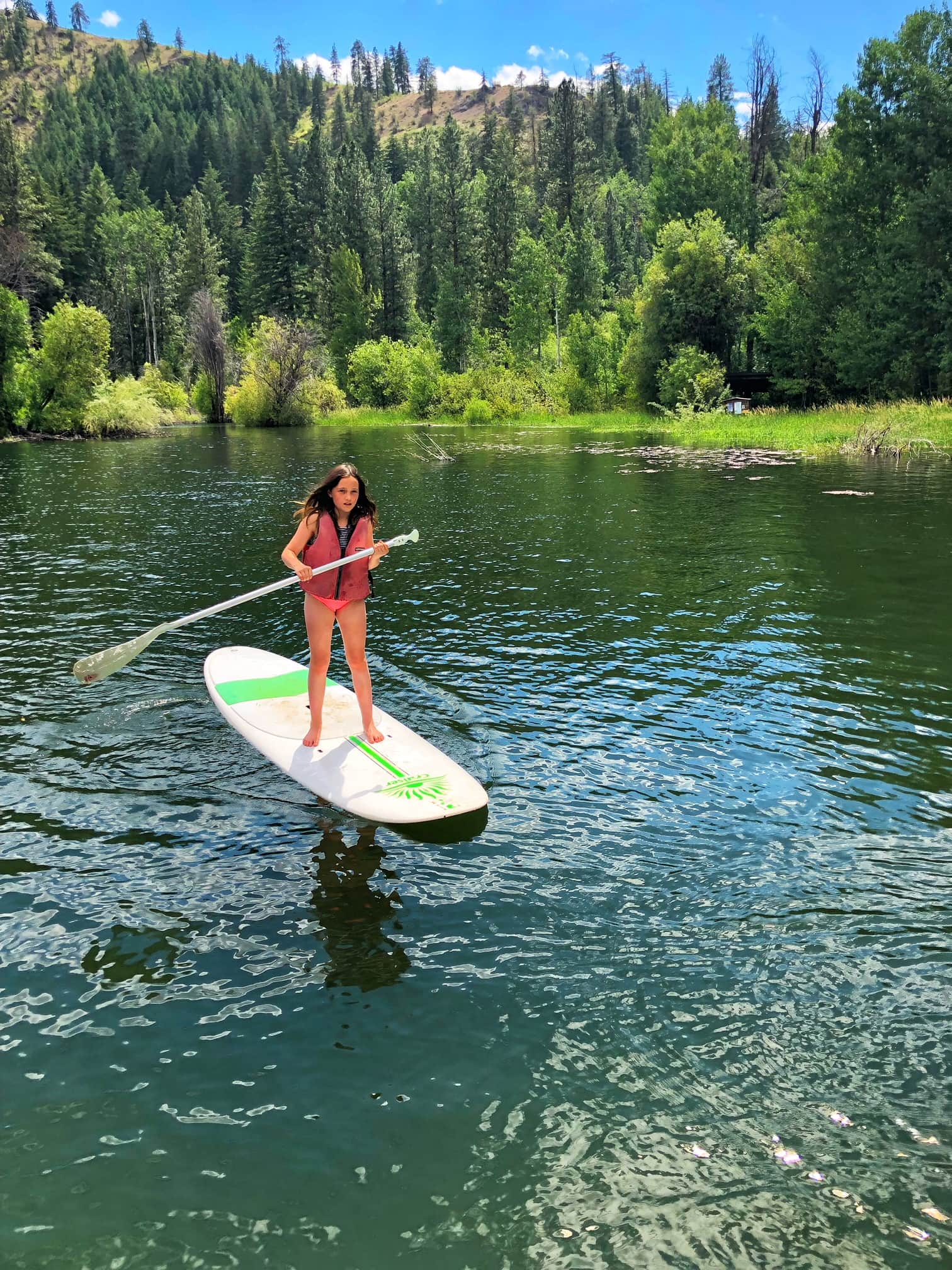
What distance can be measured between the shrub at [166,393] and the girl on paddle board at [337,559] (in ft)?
241

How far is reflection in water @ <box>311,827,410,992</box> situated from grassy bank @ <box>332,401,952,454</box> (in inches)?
1294

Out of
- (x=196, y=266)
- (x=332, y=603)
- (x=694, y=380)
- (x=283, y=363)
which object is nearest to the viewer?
(x=332, y=603)

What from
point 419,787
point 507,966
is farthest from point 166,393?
point 507,966

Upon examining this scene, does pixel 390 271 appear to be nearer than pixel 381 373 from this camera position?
No

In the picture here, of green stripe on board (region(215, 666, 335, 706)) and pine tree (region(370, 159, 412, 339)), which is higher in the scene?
pine tree (region(370, 159, 412, 339))

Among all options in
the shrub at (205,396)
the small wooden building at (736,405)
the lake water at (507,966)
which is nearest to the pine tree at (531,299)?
the shrub at (205,396)

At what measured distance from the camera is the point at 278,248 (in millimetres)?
104125

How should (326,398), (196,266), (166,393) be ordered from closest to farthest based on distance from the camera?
1. (166,393)
2. (326,398)
3. (196,266)

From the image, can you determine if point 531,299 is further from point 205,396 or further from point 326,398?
point 205,396

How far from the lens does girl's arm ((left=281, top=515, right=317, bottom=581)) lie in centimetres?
780

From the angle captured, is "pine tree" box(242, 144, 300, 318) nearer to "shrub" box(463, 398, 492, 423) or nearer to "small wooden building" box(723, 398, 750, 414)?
"shrub" box(463, 398, 492, 423)

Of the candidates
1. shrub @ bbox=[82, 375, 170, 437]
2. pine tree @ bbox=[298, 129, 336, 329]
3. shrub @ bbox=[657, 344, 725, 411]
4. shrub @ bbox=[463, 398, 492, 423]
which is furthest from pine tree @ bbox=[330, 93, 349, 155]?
shrub @ bbox=[657, 344, 725, 411]

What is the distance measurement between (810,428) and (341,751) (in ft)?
129

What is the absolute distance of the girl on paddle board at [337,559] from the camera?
7.95 m
